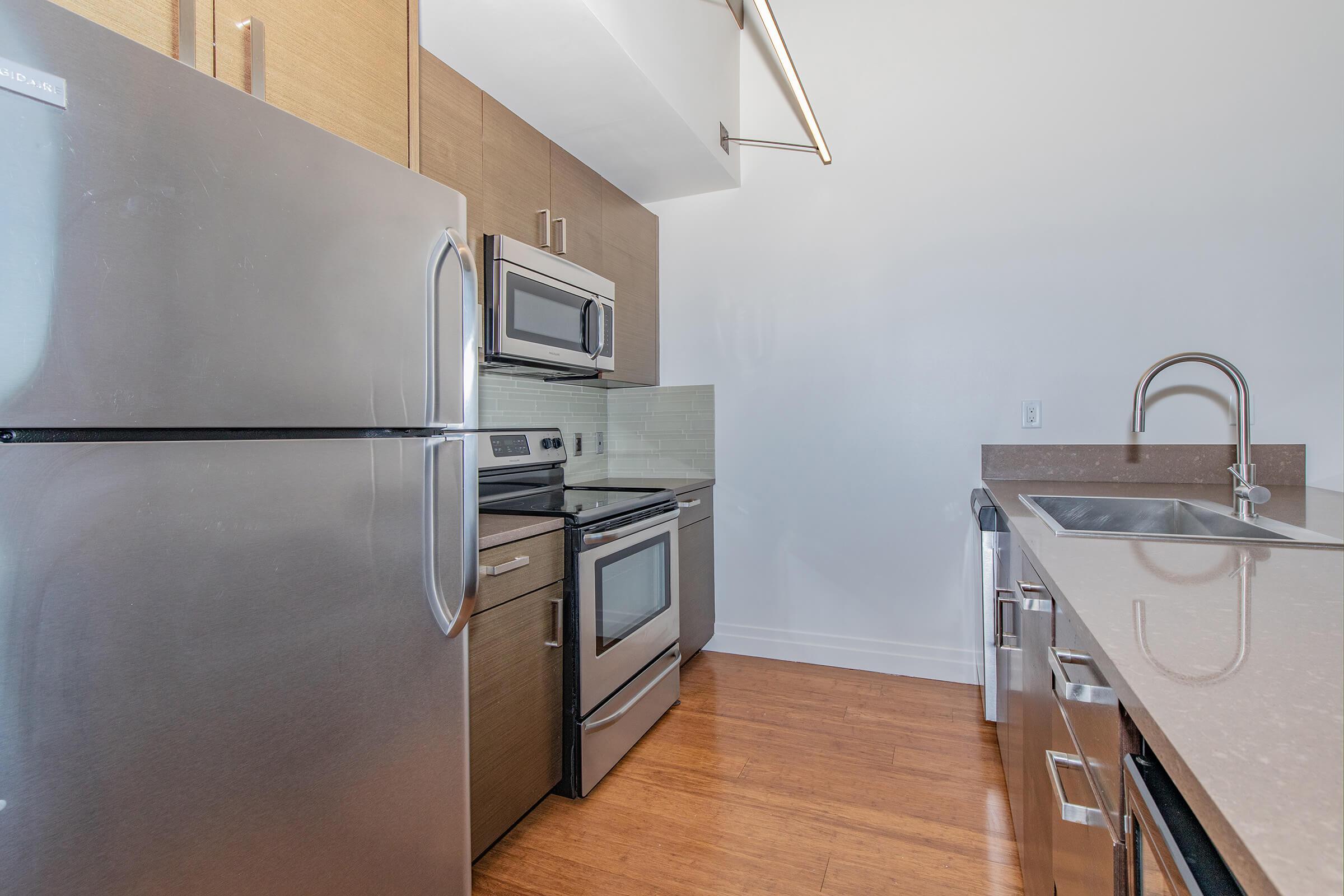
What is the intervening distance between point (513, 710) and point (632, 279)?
77.7 inches

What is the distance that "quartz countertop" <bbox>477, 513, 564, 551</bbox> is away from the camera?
1574mm

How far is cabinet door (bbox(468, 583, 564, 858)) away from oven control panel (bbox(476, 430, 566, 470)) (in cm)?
70

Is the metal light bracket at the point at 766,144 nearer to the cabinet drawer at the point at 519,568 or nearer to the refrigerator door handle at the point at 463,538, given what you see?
the cabinet drawer at the point at 519,568

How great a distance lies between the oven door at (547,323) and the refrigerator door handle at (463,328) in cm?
75

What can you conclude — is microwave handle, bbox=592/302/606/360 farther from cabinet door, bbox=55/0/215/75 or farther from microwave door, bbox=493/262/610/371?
cabinet door, bbox=55/0/215/75

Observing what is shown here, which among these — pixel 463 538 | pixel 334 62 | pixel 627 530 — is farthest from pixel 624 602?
pixel 334 62

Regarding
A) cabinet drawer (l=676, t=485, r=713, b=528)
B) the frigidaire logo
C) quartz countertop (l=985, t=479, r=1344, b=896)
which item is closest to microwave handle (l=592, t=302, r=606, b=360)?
cabinet drawer (l=676, t=485, r=713, b=528)

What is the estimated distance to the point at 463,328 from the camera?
4.17 ft

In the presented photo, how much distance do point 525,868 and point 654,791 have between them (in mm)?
454

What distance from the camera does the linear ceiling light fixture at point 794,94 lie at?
1.67 meters

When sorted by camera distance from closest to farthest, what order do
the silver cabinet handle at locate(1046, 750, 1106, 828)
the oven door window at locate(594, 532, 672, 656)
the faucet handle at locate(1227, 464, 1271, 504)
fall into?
the silver cabinet handle at locate(1046, 750, 1106, 828), the faucet handle at locate(1227, 464, 1271, 504), the oven door window at locate(594, 532, 672, 656)

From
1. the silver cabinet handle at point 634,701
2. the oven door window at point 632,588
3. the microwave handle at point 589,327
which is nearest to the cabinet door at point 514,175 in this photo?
the microwave handle at point 589,327

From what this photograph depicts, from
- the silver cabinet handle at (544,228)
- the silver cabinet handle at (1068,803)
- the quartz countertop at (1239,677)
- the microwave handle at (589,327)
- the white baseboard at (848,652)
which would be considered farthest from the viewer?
the white baseboard at (848,652)

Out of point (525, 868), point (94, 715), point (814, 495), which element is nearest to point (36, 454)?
point (94, 715)
